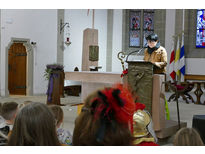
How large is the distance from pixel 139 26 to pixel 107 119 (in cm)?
1405

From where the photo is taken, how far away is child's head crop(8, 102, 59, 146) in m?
1.77

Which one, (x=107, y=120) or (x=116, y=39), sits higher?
(x=116, y=39)

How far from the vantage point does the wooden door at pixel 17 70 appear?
1183cm

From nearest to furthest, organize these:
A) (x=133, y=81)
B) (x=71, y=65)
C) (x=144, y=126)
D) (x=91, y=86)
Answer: (x=144, y=126) → (x=133, y=81) → (x=91, y=86) → (x=71, y=65)

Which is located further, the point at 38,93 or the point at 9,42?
the point at 38,93

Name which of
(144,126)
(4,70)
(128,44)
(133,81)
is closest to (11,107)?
(144,126)

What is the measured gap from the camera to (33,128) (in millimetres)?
1795

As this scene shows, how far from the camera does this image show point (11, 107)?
328cm

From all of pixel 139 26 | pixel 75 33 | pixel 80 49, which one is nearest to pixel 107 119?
pixel 75 33

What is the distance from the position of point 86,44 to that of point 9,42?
121 inches

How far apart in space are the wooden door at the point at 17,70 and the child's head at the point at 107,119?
1077cm

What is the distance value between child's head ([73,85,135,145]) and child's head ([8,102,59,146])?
361 millimetres

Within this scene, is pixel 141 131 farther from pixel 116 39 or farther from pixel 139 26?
pixel 139 26

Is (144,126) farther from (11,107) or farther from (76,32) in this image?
(76,32)
